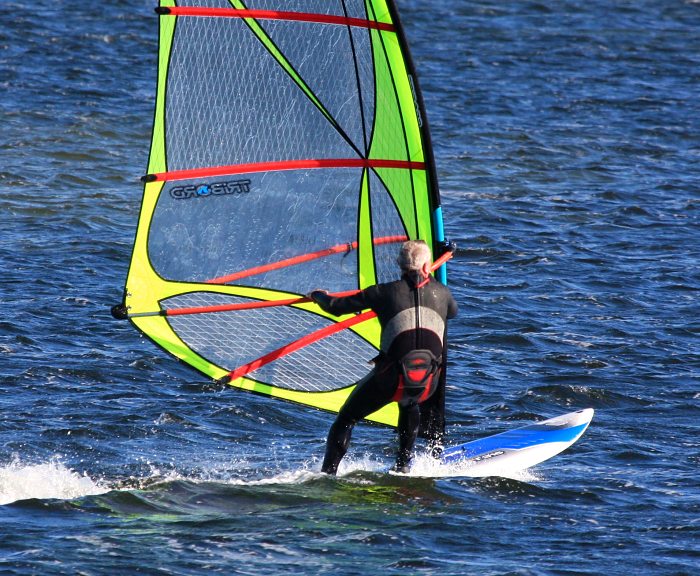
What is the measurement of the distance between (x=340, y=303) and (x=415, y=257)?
51cm

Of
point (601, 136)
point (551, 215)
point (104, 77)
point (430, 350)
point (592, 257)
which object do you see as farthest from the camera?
point (104, 77)

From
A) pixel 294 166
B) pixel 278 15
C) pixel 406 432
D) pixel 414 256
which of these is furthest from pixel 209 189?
pixel 406 432

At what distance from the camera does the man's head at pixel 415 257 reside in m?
7.29

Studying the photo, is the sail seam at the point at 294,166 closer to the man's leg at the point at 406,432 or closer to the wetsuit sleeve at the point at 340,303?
the wetsuit sleeve at the point at 340,303

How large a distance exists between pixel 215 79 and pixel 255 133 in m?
0.42

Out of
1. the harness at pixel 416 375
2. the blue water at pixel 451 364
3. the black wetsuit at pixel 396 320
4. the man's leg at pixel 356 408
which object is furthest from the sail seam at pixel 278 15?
the blue water at pixel 451 364

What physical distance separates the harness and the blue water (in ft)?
2.24

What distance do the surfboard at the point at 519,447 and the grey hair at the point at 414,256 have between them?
67.6 inches

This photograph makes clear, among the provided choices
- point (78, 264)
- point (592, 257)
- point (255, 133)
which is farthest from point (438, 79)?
point (255, 133)

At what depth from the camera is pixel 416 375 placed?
741cm

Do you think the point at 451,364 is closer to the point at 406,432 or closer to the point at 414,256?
the point at 406,432

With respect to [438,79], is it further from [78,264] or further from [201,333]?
[201,333]

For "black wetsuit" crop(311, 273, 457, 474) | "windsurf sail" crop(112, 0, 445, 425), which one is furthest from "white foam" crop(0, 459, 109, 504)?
"black wetsuit" crop(311, 273, 457, 474)

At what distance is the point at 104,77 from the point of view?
2030 cm
